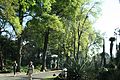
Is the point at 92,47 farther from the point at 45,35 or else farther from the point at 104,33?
the point at 45,35

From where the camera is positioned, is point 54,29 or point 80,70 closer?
point 80,70

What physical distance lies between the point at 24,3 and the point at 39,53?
82.7 m

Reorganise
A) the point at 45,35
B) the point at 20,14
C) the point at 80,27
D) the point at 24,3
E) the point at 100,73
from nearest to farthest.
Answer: the point at 24,3 → the point at 100,73 → the point at 20,14 → the point at 45,35 → the point at 80,27

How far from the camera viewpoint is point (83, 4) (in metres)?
63.1

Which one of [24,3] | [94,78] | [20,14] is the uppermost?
[20,14]

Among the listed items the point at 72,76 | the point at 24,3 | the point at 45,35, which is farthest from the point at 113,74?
the point at 45,35

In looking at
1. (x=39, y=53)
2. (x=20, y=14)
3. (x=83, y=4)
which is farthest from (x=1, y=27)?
(x=39, y=53)

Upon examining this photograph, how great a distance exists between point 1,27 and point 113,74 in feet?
104

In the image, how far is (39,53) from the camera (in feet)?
319

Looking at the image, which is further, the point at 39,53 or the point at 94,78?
the point at 39,53

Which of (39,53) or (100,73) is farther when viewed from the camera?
(39,53)

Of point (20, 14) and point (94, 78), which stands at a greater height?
point (20, 14)

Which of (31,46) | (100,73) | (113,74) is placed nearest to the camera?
(113,74)

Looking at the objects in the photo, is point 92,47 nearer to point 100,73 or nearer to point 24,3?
point 100,73
